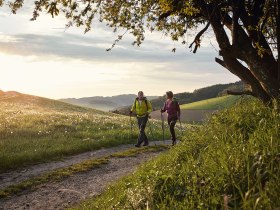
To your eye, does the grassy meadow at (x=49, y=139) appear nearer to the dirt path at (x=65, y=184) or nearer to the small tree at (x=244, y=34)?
the dirt path at (x=65, y=184)

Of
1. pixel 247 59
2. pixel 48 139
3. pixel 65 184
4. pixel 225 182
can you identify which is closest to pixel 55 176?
pixel 65 184

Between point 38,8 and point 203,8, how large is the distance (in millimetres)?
5520

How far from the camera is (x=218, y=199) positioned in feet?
19.6

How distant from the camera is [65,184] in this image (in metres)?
14.8

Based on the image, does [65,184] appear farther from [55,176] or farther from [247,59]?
[247,59]

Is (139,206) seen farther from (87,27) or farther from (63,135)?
(63,135)

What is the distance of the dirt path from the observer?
40.8 ft

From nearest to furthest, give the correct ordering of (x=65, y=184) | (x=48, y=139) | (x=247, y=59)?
(x=247, y=59) → (x=65, y=184) → (x=48, y=139)

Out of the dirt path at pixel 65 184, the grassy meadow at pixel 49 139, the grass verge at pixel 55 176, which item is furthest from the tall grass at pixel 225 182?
the grassy meadow at pixel 49 139

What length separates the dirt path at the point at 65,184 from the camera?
1242 centimetres

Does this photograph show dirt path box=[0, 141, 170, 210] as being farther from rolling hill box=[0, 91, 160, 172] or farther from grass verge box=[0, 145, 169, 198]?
rolling hill box=[0, 91, 160, 172]

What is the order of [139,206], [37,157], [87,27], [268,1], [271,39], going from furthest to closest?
[37,157]
[87,27]
[271,39]
[268,1]
[139,206]

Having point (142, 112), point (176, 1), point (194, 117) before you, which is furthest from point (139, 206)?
point (194, 117)

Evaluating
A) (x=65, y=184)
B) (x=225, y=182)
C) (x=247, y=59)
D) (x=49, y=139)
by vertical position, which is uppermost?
(x=247, y=59)
